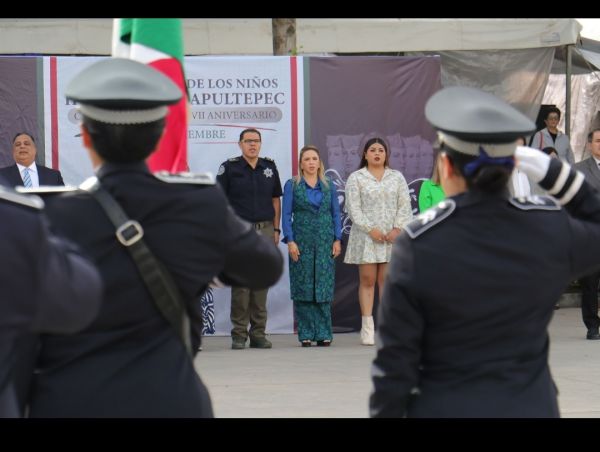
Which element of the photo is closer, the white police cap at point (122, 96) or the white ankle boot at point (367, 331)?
the white police cap at point (122, 96)

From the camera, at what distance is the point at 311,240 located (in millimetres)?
12000

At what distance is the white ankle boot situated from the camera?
472 inches

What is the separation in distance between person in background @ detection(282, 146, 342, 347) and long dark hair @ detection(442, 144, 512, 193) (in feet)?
26.8

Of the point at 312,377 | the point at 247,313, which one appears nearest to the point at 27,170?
the point at 247,313

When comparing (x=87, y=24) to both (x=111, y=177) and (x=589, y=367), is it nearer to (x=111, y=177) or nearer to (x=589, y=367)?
(x=589, y=367)

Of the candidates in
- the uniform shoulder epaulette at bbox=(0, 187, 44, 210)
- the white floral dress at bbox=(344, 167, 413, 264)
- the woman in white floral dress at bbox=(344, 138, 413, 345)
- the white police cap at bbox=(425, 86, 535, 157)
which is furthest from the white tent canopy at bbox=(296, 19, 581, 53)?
the uniform shoulder epaulette at bbox=(0, 187, 44, 210)

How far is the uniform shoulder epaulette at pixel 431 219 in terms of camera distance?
12.1 ft

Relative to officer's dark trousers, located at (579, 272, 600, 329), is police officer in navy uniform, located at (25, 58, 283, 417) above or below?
above

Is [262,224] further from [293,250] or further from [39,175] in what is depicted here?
[39,175]

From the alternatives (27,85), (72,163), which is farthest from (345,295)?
(27,85)

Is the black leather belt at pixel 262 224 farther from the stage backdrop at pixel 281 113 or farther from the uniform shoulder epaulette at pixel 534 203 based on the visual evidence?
the uniform shoulder epaulette at pixel 534 203

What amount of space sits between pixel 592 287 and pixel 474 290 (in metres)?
8.89

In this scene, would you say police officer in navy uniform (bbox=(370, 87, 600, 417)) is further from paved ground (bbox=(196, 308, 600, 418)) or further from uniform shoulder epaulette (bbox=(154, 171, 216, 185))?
paved ground (bbox=(196, 308, 600, 418))

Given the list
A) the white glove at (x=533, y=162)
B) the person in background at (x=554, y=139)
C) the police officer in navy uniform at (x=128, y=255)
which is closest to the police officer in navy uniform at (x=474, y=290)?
the white glove at (x=533, y=162)
